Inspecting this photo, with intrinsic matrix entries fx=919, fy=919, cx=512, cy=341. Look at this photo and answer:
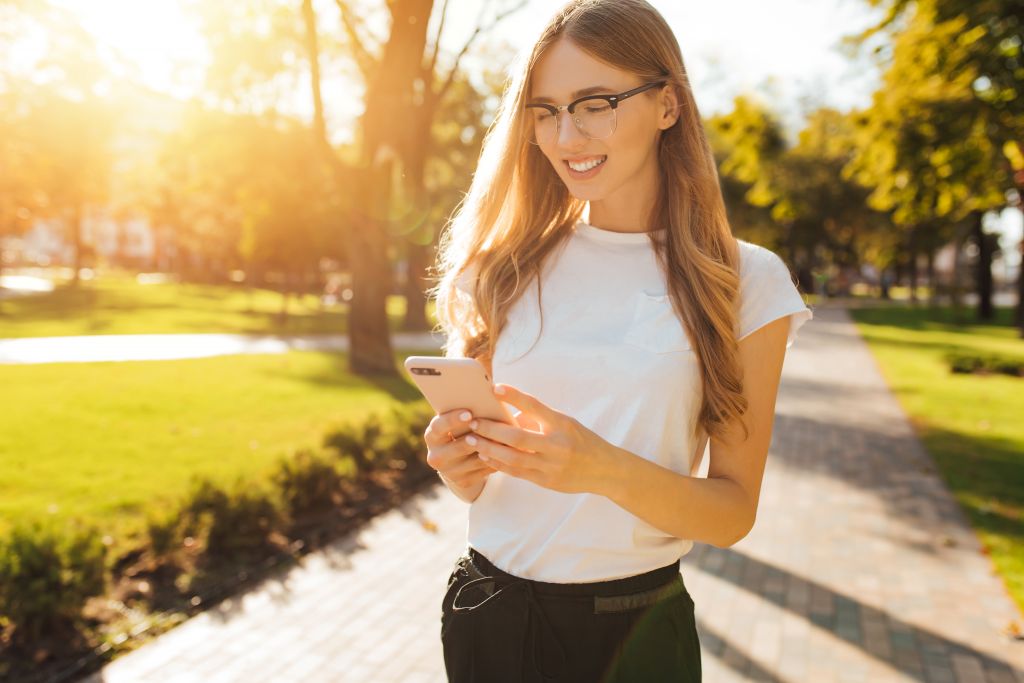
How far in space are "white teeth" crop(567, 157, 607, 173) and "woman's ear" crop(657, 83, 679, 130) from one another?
7.0 inches

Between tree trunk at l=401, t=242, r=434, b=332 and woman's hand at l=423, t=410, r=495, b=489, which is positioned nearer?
woman's hand at l=423, t=410, r=495, b=489

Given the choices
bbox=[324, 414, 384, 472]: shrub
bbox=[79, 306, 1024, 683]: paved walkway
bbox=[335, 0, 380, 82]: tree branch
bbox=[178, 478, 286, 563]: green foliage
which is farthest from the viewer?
bbox=[335, 0, 380, 82]: tree branch

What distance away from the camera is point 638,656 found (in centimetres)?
196

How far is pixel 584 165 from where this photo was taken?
2.11 meters

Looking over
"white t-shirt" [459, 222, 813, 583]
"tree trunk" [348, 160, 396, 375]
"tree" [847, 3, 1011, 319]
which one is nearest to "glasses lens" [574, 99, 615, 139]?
"white t-shirt" [459, 222, 813, 583]

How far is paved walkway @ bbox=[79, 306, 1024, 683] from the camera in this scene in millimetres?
4953

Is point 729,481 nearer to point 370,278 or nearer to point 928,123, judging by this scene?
point 928,123

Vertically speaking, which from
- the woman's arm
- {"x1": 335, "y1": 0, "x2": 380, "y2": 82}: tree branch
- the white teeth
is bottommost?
the woman's arm

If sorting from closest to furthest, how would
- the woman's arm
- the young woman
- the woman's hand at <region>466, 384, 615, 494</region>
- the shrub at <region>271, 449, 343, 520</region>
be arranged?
the woman's hand at <region>466, 384, 615, 494</region>
the woman's arm
the young woman
the shrub at <region>271, 449, 343, 520</region>

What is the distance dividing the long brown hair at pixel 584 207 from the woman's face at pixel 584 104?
0.02 metres

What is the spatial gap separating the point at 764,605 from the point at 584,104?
186 inches

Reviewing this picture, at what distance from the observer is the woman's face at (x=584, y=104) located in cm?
204

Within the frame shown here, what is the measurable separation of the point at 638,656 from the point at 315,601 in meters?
4.38

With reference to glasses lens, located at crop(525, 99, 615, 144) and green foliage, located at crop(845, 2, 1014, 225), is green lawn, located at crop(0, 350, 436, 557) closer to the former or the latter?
glasses lens, located at crop(525, 99, 615, 144)
